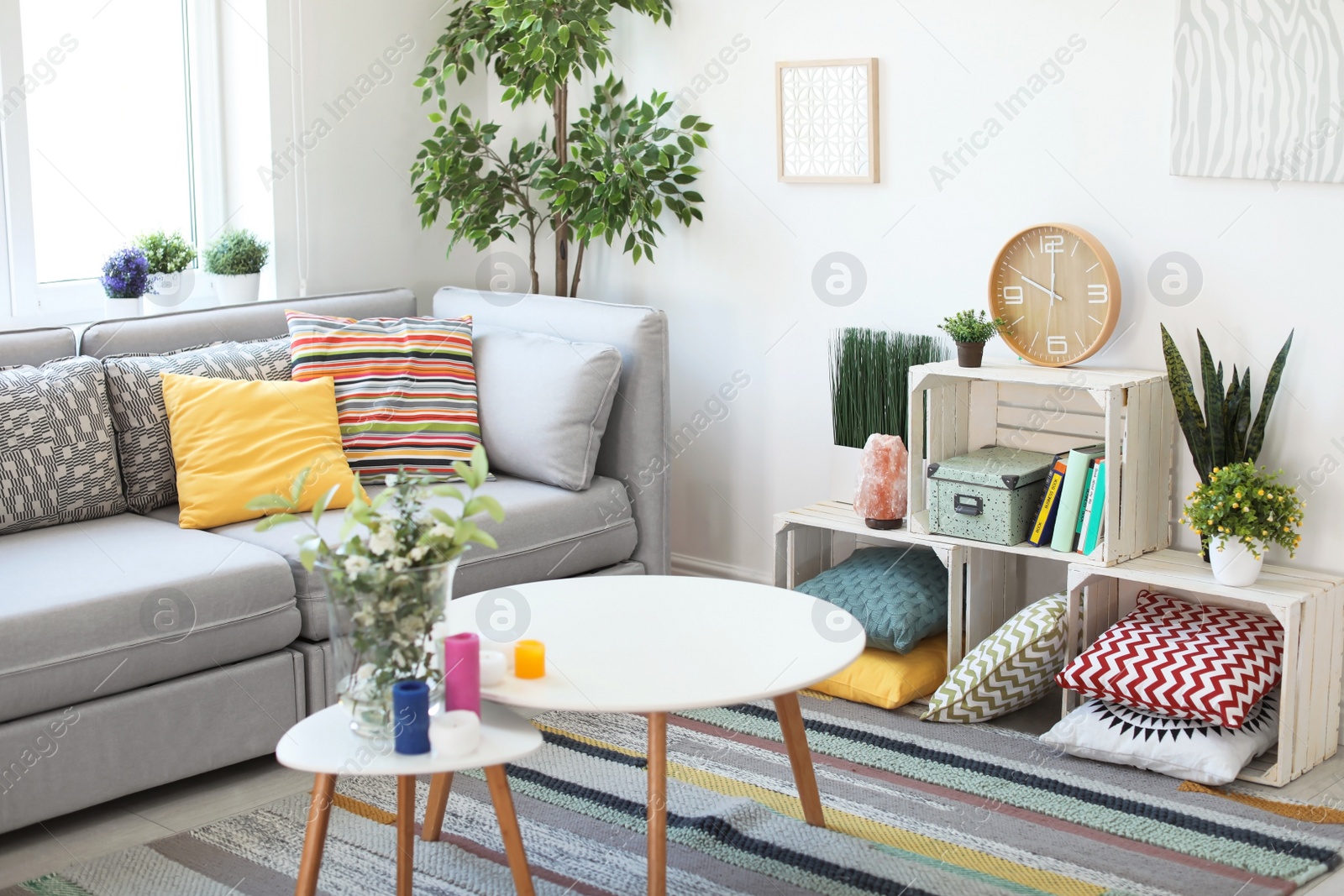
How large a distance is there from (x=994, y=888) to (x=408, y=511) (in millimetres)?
1152

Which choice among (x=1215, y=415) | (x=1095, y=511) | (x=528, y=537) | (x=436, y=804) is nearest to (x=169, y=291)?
(x=528, y=537)

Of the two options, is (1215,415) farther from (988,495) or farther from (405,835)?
(405,835)

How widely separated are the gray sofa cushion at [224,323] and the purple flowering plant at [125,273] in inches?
8.5

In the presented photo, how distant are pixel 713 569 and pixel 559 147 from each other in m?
1.27

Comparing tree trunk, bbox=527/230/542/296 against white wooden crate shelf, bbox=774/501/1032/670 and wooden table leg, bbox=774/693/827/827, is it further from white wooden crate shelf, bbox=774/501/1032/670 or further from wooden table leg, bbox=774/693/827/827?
wooden table leg, bbox=774/693/827/827

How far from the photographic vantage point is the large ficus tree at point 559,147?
11.6ft

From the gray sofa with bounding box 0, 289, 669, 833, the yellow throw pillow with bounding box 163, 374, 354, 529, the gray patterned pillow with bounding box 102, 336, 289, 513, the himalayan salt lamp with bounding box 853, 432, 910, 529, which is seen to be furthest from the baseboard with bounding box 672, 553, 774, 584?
the gray patterned pillow with bounding box 102, 336, 289, 513

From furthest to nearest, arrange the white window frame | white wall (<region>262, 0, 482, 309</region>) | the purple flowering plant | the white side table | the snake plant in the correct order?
1. white wall (<region>262, 0, 482, 309</region>)
2. the purple flowering plant
3. the white window frame
4. the snake plant
5. the white side table

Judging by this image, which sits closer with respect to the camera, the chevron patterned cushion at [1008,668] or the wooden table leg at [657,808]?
the wooden table leg at [657,808]

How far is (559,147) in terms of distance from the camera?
12.5 ft

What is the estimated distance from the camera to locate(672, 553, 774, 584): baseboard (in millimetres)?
3838

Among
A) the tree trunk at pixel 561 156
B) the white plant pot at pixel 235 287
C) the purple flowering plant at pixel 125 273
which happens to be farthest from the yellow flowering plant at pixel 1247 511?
the purple flowering plant at pixel 125 273

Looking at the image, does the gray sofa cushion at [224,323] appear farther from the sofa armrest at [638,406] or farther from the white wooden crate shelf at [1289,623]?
the white wooden crate shelf at [1289,623]

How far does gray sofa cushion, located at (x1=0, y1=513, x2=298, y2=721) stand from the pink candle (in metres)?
0.86
